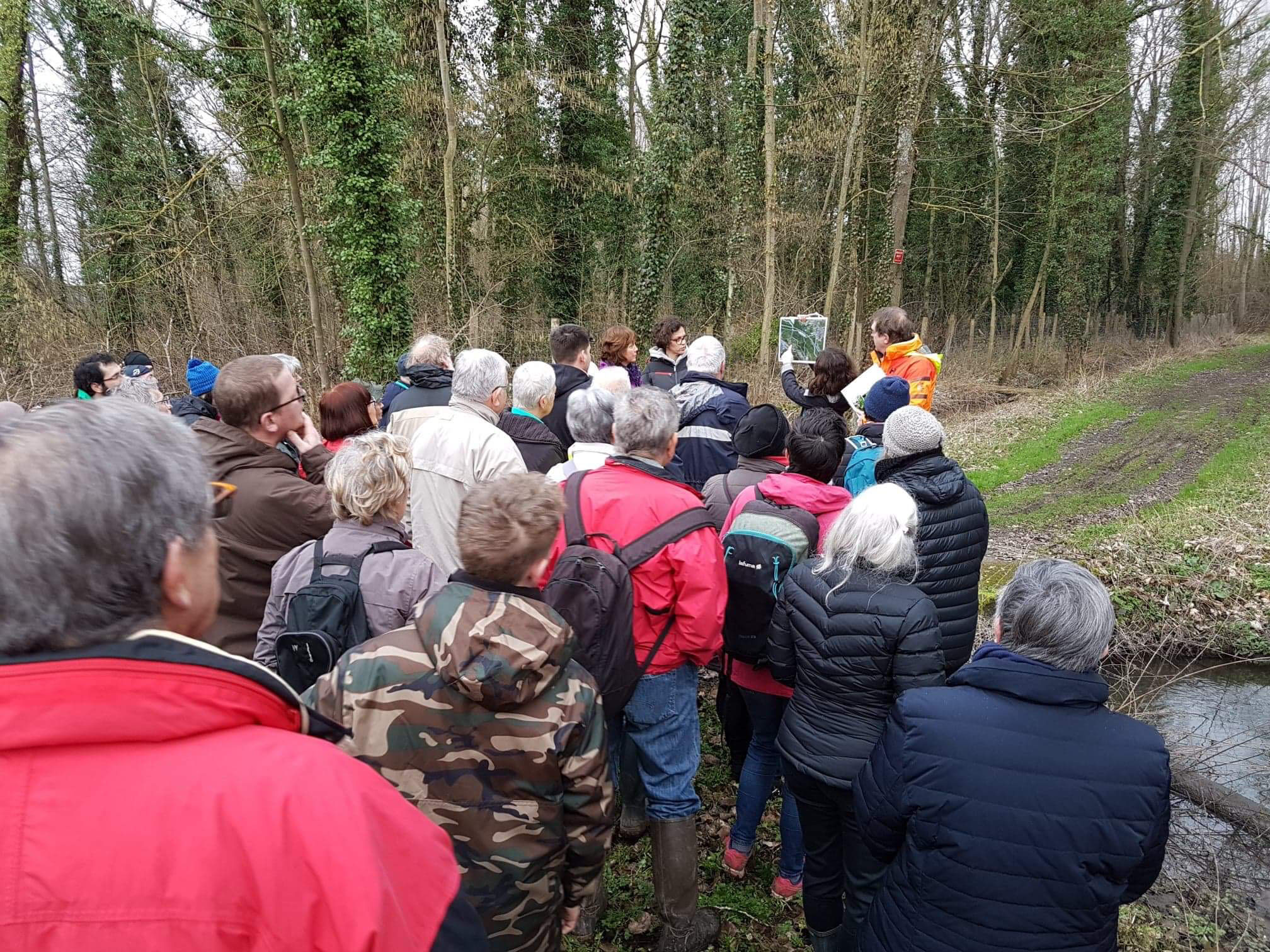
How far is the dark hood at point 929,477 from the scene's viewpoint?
133 inches

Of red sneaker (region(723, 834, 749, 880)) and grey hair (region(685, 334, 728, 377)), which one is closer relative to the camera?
red sneaker (region(723, 834, 749, 880))

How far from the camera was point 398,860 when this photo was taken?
1.04 meters

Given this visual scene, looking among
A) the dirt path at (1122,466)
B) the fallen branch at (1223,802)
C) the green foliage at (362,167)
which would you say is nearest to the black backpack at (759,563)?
the fallen branch at (1223,802)

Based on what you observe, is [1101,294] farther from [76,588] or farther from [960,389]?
[76,588]

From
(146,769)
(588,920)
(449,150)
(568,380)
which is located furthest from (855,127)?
(146,769)

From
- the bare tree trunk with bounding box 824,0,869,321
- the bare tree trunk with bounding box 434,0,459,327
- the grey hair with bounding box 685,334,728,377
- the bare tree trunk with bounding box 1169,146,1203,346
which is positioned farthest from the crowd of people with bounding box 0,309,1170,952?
the bare tree trunk with bounding box 1169,146,1203,346

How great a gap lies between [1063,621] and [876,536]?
2.38 ft

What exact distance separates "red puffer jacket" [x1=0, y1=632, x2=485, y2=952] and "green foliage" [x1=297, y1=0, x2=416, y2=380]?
1337 cm

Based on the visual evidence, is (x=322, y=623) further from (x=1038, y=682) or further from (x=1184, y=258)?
(x=1184, y=258)

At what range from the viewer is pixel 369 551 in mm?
2627

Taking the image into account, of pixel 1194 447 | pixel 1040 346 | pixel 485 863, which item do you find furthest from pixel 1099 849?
pixel 1040 346

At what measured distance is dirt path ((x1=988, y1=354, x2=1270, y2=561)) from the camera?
9.03 m

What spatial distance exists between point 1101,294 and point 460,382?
33299 mm

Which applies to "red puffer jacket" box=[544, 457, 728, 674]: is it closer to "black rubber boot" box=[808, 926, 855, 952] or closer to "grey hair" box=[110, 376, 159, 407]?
"black rubber boot" box=[808, 926, 855, 952]
